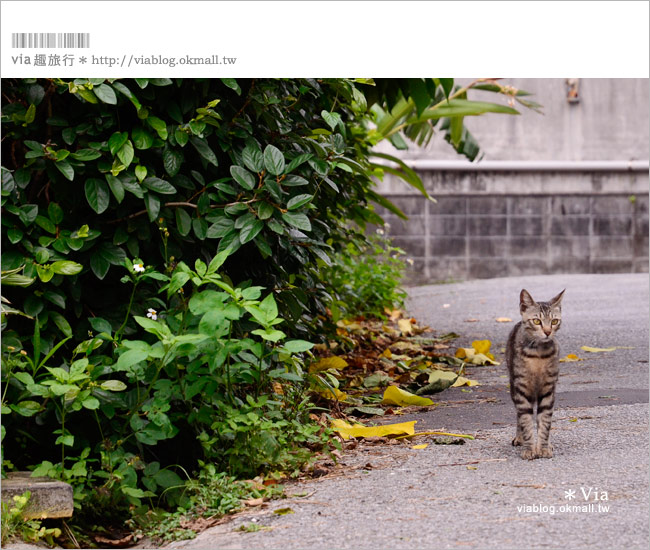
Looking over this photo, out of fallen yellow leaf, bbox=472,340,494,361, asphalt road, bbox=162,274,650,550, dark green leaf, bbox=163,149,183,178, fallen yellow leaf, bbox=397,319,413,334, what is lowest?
asphalt road, bbox=162,274,650,550

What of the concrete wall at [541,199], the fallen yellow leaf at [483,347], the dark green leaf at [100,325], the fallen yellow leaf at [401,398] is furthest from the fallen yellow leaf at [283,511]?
the concrete wall at [541,199]

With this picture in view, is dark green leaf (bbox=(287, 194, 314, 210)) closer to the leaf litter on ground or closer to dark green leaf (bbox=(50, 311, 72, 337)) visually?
the leaf litter on ground

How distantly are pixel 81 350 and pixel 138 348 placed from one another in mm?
247

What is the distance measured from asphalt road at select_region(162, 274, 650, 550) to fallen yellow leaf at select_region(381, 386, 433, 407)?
0.12 m

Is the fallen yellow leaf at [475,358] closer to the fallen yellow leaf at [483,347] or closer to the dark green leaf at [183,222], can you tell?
the fallen yellow leaf at [483,347]

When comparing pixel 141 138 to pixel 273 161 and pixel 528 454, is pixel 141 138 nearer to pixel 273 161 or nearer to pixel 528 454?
pixel 273 161

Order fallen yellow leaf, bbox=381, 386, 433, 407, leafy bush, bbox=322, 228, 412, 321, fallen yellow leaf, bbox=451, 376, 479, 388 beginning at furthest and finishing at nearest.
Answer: leafy bush, bbox=322, 228, 412, 321 → fallen yellow leaf, bbox=451, 376, 479, 388 → fallen yellow leaf, bbox=381, 386, 433, 407

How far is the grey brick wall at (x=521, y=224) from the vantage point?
10.5 m

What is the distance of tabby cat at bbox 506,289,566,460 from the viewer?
2688mm

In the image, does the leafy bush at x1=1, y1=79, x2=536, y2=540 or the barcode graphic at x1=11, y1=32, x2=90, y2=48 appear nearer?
the barcode graphic at x1=11, y1=32, x2=90, y2=48

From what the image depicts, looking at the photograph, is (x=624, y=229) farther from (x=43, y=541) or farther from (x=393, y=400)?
(x=43, y=541)

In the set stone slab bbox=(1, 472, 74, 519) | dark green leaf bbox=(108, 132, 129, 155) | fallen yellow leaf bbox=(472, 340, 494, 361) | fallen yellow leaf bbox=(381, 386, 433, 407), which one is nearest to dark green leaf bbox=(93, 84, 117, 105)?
dark green leaf bbox=(108, 132, 129, 155)

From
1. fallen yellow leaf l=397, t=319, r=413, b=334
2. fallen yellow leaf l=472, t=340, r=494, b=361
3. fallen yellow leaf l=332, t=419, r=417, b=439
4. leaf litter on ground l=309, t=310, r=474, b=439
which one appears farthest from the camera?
fallen yellow leaf l=397, t=319, r=413, b=334

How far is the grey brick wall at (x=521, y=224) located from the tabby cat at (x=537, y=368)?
7.85 metres
